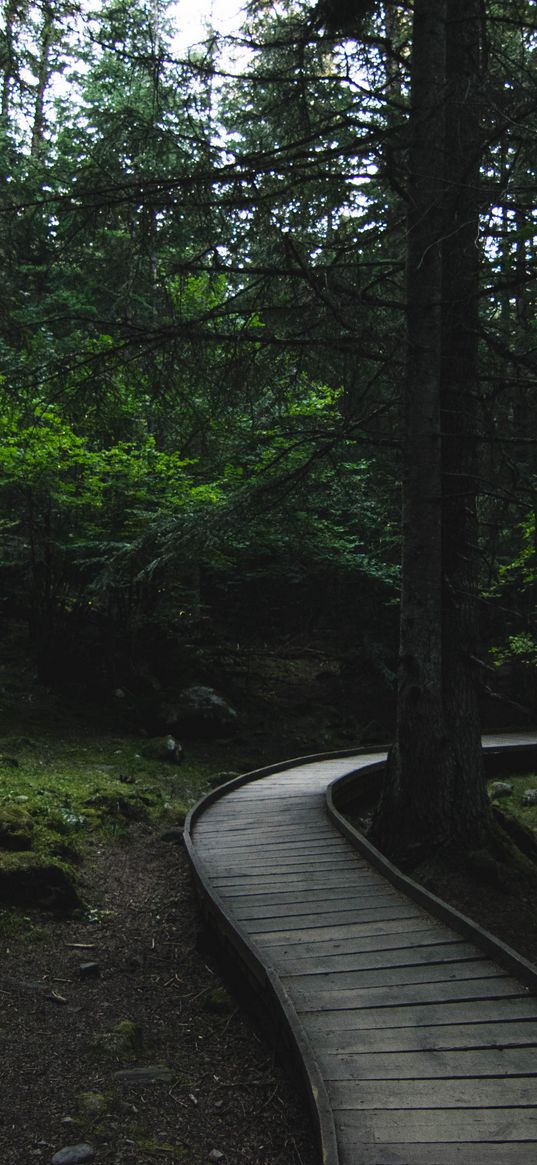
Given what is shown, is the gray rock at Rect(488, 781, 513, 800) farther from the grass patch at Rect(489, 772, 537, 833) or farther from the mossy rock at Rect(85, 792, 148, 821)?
the mossy rock at Rect(85, 792, 148, 821)

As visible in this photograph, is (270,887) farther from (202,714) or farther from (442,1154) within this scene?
(202,714)

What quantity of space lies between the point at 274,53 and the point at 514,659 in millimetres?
12640

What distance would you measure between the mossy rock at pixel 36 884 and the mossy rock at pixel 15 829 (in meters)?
0.23

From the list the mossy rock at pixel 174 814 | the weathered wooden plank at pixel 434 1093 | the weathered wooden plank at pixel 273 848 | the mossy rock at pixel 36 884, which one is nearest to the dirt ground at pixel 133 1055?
the mossy rock at pixel 36 884

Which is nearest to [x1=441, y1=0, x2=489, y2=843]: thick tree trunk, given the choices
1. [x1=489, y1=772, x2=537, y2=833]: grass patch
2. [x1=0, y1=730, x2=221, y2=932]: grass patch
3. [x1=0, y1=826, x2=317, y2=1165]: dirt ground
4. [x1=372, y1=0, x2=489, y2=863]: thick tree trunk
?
[x1=372, y1=0, x2=489, y2=863]: thick tree trunk

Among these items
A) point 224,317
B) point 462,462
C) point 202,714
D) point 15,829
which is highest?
point 224,317

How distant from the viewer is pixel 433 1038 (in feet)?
12.7

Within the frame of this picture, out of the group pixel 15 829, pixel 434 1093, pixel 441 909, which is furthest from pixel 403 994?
pixel 15 829

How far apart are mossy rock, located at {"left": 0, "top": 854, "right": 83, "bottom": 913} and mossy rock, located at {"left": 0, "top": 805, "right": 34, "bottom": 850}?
0.23 m

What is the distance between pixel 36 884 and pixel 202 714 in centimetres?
764

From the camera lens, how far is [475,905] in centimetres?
682

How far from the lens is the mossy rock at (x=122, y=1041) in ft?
13.9

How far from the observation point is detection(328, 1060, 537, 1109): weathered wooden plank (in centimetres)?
331

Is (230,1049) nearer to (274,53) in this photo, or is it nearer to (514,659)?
(274,53)
